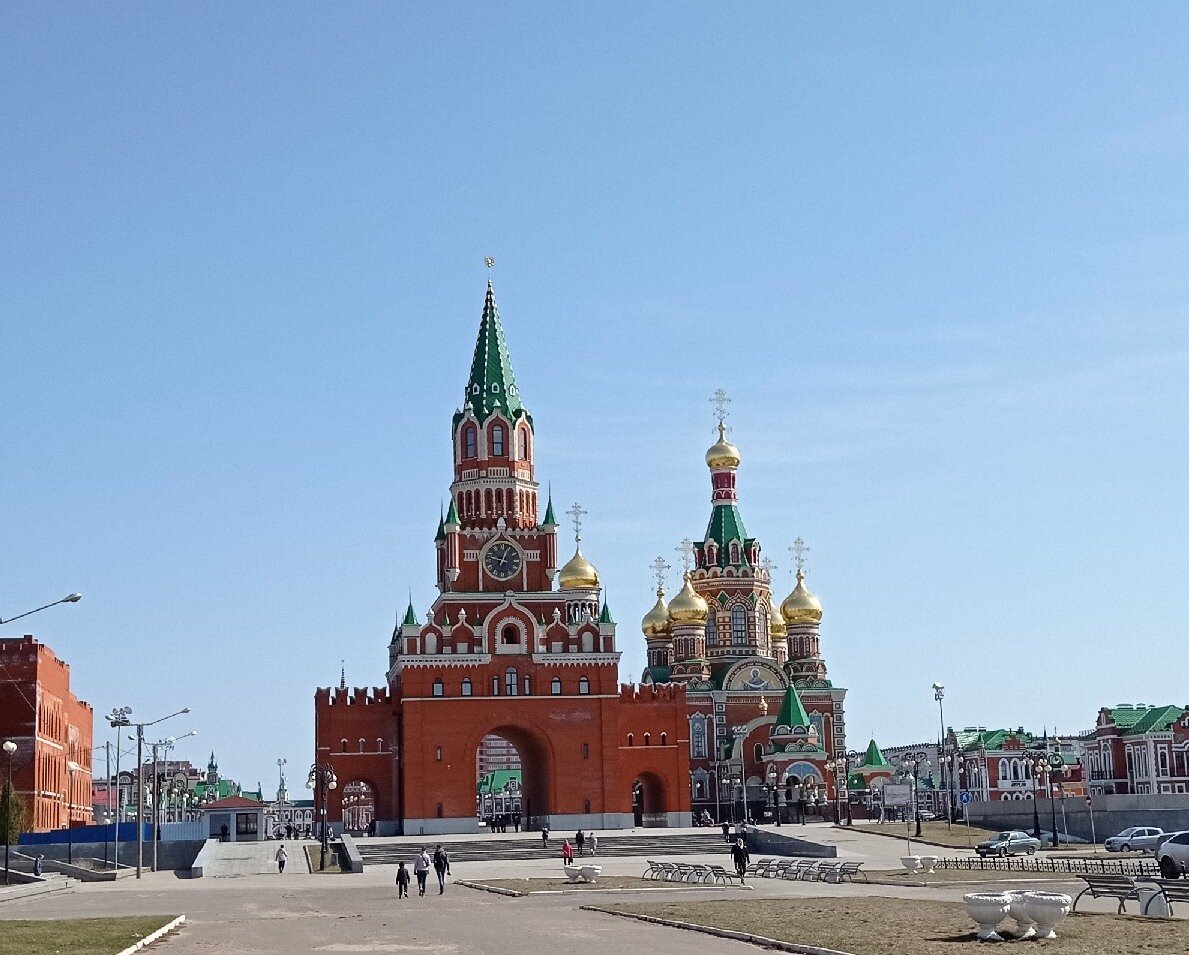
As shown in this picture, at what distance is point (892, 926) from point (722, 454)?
77671 millimetres

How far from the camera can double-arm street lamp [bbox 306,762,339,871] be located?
6556 cm

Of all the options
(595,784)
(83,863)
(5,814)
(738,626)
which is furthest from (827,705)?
(5,814)

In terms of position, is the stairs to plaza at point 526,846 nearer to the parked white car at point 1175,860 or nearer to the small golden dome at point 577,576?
the small golden dome at point 577,576

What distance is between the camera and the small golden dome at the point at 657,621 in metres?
104

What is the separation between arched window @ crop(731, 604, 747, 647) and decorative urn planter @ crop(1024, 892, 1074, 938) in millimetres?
77521

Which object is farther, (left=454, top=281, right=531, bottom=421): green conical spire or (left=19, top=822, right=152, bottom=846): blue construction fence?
(left=454, top=281, right=531, bottom=421): green conical spire

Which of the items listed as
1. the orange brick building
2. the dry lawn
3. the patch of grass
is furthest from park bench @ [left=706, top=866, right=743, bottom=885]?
the orange brick building

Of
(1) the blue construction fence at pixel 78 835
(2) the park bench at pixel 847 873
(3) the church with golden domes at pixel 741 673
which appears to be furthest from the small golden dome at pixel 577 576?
(2) the park bench at pixel 847 873

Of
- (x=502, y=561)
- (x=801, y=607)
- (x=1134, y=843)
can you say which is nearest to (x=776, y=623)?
(x=801, y=607)

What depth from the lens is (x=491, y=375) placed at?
3501 inches

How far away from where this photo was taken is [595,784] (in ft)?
272

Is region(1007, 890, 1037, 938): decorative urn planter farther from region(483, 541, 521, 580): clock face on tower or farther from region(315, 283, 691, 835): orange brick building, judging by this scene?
region(483, 541, 521, 580): clock face on tower

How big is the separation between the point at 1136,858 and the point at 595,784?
120 feet

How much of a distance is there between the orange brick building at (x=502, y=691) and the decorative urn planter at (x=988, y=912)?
58030 mm
